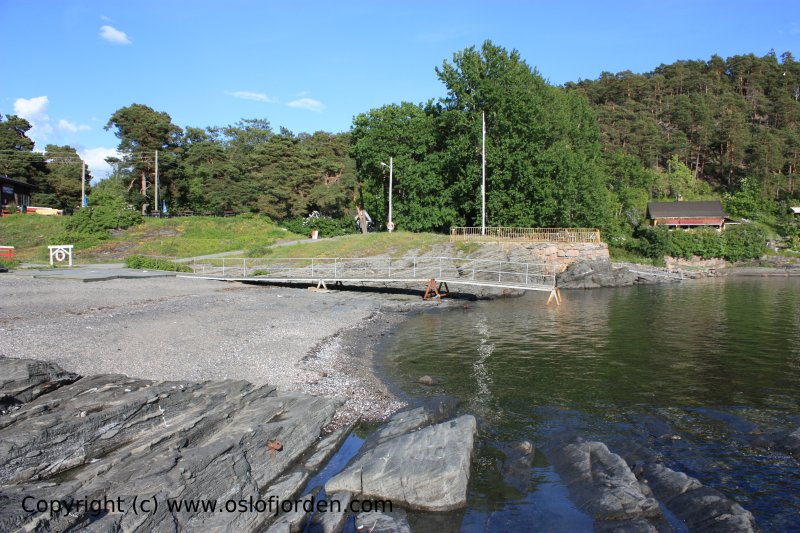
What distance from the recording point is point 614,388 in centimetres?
1505

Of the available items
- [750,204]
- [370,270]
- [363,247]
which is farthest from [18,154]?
[750,204]

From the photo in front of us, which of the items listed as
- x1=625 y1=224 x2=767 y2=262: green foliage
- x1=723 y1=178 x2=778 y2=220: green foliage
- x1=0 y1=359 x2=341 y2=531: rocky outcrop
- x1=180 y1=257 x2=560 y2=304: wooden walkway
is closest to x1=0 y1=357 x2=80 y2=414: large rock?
x1=0 y1=359 x2=341 y2=531: rocky outcrop

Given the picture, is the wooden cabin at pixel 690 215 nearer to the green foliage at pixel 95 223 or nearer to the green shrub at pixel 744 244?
the green shrub at pixel 744 244

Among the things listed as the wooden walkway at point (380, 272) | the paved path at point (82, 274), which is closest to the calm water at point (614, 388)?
the wooden walkway at point (380, 272)

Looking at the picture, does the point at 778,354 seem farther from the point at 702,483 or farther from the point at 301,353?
the point at 301,353

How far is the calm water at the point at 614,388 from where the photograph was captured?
30.0ft

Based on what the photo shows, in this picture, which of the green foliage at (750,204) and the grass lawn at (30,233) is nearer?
Answer: the grass lawn at (30,233)

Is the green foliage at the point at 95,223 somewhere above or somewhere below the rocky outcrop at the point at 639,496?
above

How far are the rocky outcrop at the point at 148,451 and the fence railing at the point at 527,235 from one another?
37.9 m

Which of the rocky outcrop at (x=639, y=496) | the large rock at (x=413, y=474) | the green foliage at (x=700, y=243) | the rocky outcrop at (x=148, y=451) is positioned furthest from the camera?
the green foliage at (x=700, y=243)

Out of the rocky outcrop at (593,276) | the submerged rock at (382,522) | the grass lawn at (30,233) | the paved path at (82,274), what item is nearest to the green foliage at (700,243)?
the rocky outcrop at (593,276)

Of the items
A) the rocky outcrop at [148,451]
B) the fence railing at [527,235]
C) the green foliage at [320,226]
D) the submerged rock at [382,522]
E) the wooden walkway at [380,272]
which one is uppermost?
the green foliage at [320,226]

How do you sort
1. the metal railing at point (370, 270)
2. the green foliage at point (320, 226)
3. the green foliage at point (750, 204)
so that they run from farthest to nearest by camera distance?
the green foliage at point (750, 204), the green foliage at point (320, 226), the metal railing at point (370, 270)

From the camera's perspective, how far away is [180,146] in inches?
3088
